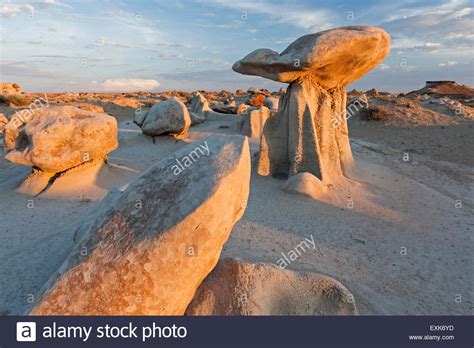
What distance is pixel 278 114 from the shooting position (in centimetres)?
747

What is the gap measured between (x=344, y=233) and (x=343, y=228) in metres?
0.17

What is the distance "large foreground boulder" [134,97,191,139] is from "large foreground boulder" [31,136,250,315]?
8048 millimetres

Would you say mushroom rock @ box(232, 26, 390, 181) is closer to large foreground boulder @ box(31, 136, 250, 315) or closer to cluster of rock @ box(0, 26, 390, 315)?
cluster of rock @ box(0, 26, 390, 315)

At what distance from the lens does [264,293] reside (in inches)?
114

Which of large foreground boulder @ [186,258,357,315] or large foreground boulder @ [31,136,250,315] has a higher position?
large foreground boulder @ [31,136,250,315]

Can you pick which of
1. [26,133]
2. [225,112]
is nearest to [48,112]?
[26,133]

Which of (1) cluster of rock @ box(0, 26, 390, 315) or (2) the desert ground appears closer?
(1) cluster of rock @ box(0, 26, 390, 315)

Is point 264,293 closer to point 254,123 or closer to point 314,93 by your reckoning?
point 314,93

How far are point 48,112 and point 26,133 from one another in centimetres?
51

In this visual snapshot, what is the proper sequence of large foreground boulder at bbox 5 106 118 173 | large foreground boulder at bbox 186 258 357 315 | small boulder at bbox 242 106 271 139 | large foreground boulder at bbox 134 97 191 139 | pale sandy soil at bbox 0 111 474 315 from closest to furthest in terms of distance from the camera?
large foreground boulder at bbox 186 258 357 315
pale sandy soil at bbox 0 111 474 315
large foreground boulder at bbox 5 106 118 173
large foreground boulder at bbox 134 97 191 139
small boulder at bbox 242 106 271 139

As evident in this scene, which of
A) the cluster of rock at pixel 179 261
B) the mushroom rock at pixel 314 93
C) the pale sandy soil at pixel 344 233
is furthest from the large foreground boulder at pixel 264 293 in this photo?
the mushroom rock at pixel 314 93

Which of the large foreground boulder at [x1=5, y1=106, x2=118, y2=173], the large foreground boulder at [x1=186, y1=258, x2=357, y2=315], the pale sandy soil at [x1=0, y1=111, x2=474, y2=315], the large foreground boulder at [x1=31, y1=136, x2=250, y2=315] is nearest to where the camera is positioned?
the large foreground boulder at [x1=31, y1=136, x2=250, y2=315]

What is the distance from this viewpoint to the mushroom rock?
6.34 metres

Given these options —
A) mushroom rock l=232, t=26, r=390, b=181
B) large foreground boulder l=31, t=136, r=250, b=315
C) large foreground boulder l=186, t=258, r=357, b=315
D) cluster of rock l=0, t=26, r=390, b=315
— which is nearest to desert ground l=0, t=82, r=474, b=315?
mushroom rock l=232, t=26, r=390, b=181
